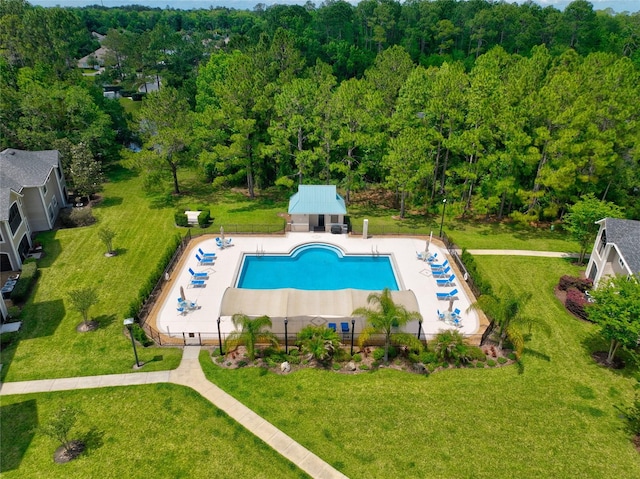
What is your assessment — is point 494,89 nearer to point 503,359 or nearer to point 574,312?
point 574,312

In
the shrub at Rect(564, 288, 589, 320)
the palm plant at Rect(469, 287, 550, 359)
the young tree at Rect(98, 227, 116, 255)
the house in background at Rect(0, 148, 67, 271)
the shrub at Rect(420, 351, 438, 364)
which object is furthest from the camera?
the young tree at Rect(98, 227, 116, 255)

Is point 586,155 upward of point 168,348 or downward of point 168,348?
upward

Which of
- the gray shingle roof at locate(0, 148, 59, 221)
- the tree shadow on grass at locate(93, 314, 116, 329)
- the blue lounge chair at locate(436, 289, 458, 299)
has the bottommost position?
the tree shadow on grass at locate(93, 314, 116, 329)

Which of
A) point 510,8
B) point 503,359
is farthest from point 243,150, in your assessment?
point 510,8

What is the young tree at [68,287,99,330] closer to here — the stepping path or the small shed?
the stepping path

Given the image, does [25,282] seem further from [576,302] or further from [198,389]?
[576,302]

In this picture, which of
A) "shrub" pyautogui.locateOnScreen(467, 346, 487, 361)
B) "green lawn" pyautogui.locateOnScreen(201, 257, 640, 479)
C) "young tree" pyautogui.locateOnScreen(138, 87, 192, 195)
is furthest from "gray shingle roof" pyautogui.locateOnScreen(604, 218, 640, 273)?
"young tree" pyautogui.locateOnScreen(138, 87, 192, 195)
